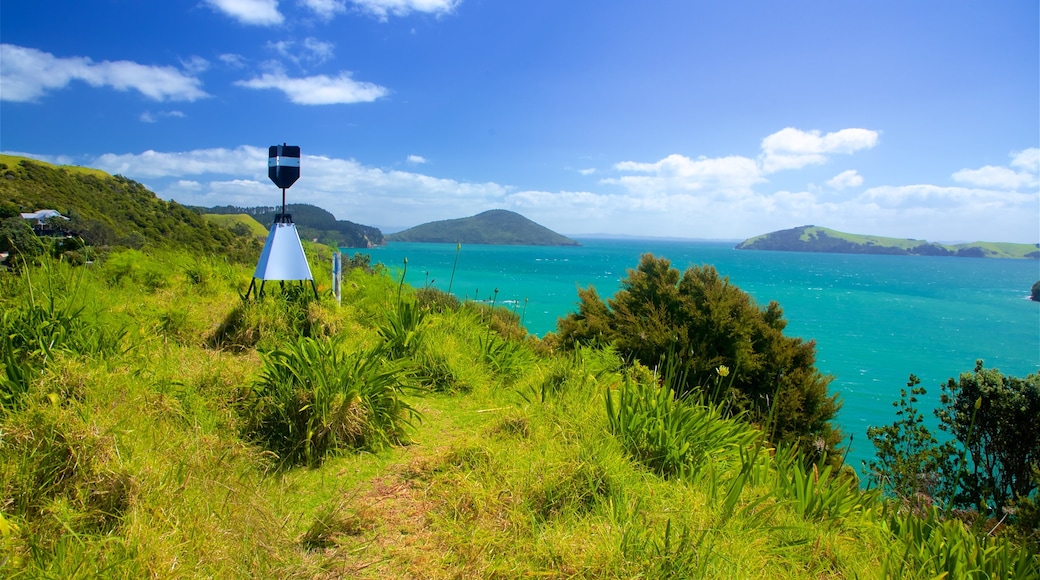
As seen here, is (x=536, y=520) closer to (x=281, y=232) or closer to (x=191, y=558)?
(x=191, y=558)

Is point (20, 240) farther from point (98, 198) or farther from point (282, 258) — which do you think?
Answer: point (98, 198)

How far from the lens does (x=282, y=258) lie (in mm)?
6203

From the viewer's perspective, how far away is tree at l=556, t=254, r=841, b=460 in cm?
1190

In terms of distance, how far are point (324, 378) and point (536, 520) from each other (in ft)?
6.21

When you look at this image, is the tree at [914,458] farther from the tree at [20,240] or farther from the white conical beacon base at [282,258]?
the tree at [20,240]

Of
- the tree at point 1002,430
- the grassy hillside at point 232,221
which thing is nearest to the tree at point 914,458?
the tree at point 1002,430

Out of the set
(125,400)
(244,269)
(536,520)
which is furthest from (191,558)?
(244,269)

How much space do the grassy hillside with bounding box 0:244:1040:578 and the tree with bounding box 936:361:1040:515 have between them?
11.2 meters

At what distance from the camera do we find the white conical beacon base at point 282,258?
609 cm

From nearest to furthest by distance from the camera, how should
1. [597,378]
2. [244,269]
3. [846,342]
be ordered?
[597,378] → [244,269] → [846,342]

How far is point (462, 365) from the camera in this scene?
5.46m

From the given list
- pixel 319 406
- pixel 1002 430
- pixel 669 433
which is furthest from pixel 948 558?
pixel 1002 430

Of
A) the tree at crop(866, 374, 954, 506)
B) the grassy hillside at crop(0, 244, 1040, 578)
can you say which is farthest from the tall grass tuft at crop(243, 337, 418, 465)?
the tree at crop(866, 374, 954, 506)

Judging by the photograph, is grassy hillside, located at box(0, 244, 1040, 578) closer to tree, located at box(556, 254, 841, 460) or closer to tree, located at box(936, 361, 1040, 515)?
tree, located at box(556, 254, 841, 460)
